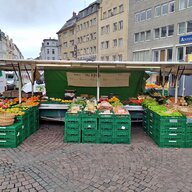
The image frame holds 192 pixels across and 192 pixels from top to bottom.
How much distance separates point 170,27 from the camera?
30000mm

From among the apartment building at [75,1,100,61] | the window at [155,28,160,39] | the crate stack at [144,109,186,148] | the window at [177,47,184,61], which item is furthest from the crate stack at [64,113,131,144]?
the apartment building at [75,1,100,61]

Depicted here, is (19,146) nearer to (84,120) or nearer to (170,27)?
(84,120)

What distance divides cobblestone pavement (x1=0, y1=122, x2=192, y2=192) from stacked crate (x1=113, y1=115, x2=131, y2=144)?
0.95ft

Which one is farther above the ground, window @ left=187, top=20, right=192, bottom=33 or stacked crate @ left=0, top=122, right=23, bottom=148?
window @ left=187, top=20, right=192, bottom=33

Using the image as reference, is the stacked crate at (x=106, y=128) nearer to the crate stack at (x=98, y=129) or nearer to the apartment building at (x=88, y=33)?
the crate stack at (x=98, y=129)

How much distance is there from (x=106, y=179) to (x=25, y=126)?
148 inches

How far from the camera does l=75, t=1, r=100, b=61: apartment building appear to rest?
4978 cm

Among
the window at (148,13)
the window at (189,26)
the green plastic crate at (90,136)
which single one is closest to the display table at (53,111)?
the green plastic crate at (90,136)

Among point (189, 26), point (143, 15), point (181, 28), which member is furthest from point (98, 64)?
point (143, 15)

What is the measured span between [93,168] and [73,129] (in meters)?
2.09

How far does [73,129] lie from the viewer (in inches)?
278

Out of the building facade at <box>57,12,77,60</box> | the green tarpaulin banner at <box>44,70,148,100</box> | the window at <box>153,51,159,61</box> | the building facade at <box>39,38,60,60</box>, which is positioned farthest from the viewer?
the building facade at <box>39,38,60,60</box>

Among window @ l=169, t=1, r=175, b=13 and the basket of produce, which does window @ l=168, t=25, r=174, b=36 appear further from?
the basket of produce

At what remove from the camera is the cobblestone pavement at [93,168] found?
4398 millimetres
